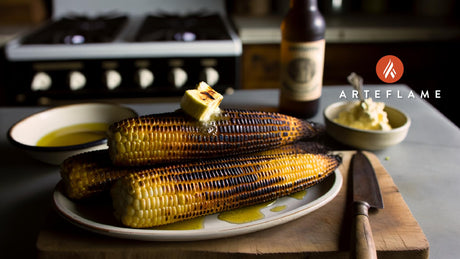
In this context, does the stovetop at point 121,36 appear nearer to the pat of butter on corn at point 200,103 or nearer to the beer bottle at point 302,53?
the beer bottle at point 302,53

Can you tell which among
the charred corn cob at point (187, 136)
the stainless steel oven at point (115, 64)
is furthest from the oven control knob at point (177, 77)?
the charred corn cob at point (187, 136)

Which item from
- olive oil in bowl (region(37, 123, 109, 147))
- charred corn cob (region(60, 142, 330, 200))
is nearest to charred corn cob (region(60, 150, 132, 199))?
charred corn cob (region(60, 142, 330, 200))

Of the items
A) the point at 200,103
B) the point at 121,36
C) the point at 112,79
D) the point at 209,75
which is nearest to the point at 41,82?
the point at 112,79

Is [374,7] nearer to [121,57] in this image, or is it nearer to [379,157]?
[121,57]

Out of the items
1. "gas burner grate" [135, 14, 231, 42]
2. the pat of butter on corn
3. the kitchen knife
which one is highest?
the pat of butter on corn

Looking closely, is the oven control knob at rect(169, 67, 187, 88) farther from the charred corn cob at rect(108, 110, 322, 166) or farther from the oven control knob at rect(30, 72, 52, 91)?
the charred corn cob at rect(108, 110, 322, 166)

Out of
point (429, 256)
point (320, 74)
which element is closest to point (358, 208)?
Result: point (429, 256)
